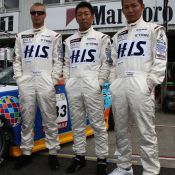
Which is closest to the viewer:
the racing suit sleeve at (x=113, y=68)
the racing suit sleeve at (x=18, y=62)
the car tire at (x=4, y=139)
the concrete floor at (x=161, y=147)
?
the racing suit sleeve at (x=113, y=68)

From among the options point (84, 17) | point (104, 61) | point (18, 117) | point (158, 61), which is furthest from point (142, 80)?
point (18, 117)

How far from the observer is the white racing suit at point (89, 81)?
3.85 m

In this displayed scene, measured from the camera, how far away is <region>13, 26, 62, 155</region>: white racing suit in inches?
159

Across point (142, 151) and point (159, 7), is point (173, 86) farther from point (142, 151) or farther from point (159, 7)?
point (142, 151)

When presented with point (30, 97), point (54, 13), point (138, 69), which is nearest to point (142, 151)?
point (138, 69)

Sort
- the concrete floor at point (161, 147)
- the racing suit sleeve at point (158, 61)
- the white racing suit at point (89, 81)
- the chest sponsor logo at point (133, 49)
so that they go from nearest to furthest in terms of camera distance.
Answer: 1. the racing suit sleeve at point (158, 61)
2. the chest sponsor logo at point (133, 49)
3. the white racing suit at point (89, 81)
4. the concrete floor at point (161, 147)

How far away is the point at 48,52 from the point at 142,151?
172 centimetres

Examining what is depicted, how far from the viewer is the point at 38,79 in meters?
4.03

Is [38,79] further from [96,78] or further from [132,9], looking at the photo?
[132,9]

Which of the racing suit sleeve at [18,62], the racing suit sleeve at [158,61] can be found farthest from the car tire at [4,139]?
the racing suit sleeve at [158,61]

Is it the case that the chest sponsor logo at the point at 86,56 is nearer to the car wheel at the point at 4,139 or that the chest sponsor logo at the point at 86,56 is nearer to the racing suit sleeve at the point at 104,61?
the racing suit sleeve at the point at 104,61

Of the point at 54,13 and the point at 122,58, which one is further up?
the point at 54,13

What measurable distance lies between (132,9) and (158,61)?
0.63 metres

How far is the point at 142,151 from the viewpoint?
3.35 m
